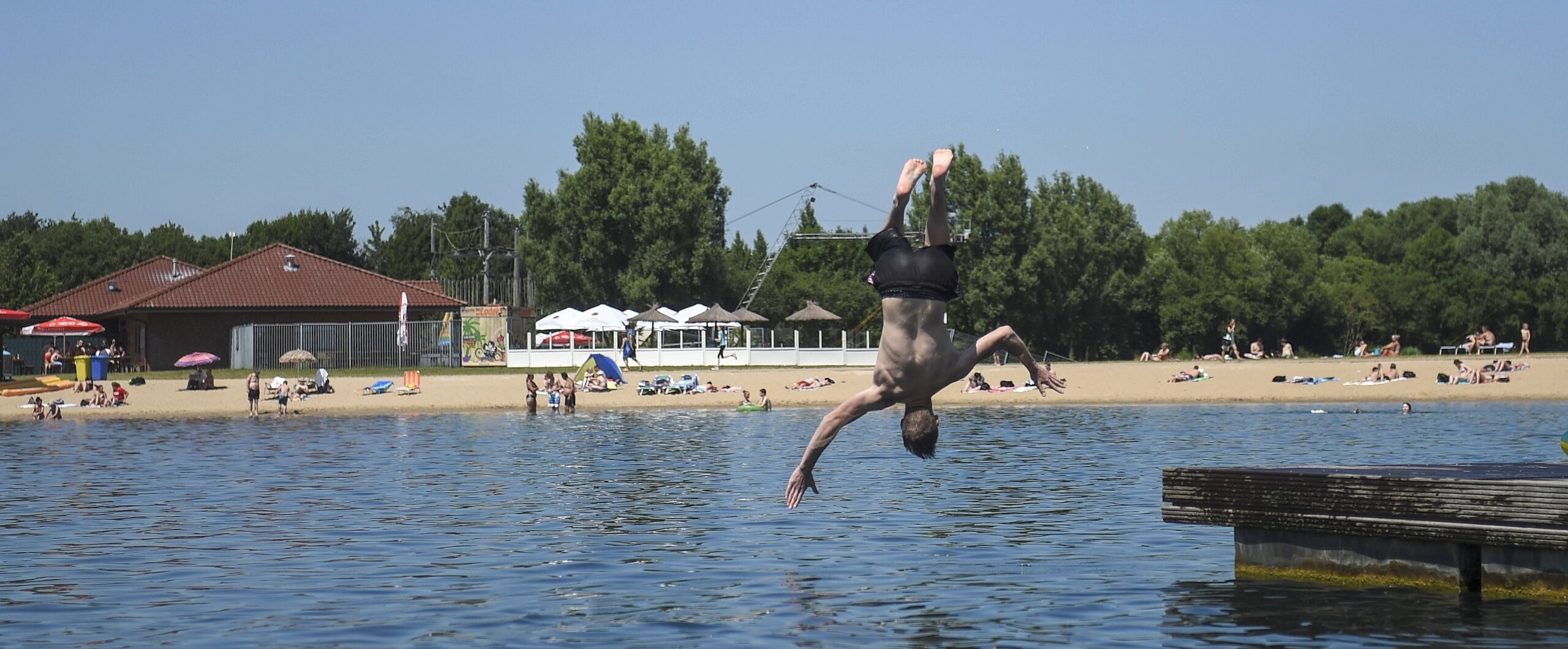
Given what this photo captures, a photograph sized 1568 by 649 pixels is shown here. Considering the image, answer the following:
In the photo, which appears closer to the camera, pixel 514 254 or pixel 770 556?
pixel 770 556

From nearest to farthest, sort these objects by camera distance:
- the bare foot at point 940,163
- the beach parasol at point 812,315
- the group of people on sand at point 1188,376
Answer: the bare foot at point 940,163 < the group of people on sand at point 1188,376 < the beach parasol at point 812,315

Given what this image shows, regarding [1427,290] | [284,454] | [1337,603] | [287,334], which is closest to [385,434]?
[284,454]

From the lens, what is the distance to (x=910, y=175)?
38.8ft

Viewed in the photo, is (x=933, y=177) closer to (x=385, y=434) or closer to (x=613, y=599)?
(x=613, y=599)

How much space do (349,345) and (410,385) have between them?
424 inches

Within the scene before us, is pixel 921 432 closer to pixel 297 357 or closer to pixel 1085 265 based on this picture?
pixel 297 357

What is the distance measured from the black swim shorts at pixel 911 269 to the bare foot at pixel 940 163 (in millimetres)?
544

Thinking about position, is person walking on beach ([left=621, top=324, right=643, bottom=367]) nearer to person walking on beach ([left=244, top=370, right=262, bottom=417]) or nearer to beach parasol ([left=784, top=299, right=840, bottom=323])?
beach parasol ([left=784, top=299, right=840, bottom=323])

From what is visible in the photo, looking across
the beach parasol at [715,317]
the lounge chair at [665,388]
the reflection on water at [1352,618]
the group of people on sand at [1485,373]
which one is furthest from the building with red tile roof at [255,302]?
the reflection on water at [1352,618]

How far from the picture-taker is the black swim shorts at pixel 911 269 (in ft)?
38.5

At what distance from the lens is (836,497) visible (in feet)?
79.7

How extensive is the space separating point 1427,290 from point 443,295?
52.2 m

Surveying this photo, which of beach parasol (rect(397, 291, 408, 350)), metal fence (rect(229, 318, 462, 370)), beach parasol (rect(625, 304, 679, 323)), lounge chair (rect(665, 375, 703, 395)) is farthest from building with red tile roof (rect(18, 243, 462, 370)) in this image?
lounge chair (rect(665, 375, 703, 395))

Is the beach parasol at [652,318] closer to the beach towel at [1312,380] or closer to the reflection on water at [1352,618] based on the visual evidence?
the beach towel at [1312,380]
